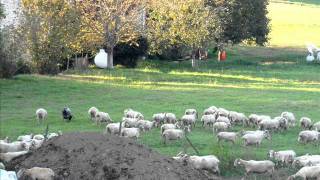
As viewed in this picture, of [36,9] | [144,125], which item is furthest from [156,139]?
[36,9]

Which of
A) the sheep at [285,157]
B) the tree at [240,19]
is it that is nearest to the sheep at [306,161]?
the sheep at [285,157]

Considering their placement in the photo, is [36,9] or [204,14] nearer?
[36,9]

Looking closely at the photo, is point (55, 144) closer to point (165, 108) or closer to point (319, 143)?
point (319, 143)

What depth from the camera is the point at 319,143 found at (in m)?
22.1

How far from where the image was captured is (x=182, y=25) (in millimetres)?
51969

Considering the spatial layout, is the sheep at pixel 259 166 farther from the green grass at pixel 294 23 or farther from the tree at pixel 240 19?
the green grass at pixel 294 23

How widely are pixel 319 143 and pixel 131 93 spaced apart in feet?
47.5

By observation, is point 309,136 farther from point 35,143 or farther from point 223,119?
point 35,143

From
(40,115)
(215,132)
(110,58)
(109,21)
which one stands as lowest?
(215,132)

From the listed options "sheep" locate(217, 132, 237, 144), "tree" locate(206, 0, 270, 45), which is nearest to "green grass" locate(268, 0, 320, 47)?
"tree" locate(206, 0, 270, 45)

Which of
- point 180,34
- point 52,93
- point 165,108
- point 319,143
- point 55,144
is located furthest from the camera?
point 180,34

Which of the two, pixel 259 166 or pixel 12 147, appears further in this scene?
pixel 12 147

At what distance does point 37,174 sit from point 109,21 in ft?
118

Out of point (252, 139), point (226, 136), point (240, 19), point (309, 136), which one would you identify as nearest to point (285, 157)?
point (252, 139)
